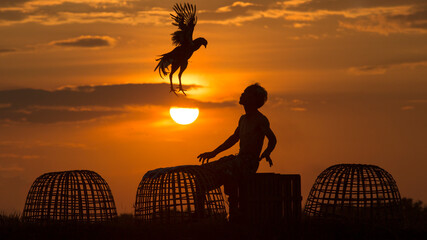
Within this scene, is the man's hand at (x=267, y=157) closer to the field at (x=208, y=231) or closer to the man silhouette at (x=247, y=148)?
the man silhouette at (x=247, y=148)

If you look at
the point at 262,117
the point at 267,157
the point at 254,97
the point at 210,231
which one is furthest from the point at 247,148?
the point at 210,231

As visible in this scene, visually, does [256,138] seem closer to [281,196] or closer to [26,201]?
[281,196]

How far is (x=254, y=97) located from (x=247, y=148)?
125cm

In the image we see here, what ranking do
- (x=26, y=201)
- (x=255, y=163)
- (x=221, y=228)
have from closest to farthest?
1. (x=221, y=228)
2. (x=255, y=163)
3. (x=26, y=201)

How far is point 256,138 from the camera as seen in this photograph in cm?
1695

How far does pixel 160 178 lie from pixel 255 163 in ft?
8.02

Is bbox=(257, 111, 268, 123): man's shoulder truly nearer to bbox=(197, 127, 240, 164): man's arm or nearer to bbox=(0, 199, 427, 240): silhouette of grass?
bbox=(197, 127, 240, 164): man's arm

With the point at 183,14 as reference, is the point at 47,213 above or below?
below

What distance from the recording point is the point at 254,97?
1716 centimetres

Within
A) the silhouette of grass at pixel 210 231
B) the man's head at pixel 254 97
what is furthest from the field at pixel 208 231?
the man's head at pixel 254 97

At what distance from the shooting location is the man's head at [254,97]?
17.2 m

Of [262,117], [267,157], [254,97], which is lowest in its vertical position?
[267,157]

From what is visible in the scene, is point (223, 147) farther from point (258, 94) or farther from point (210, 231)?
point (210, 231)

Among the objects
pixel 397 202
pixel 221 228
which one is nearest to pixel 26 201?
pixel 221 228
